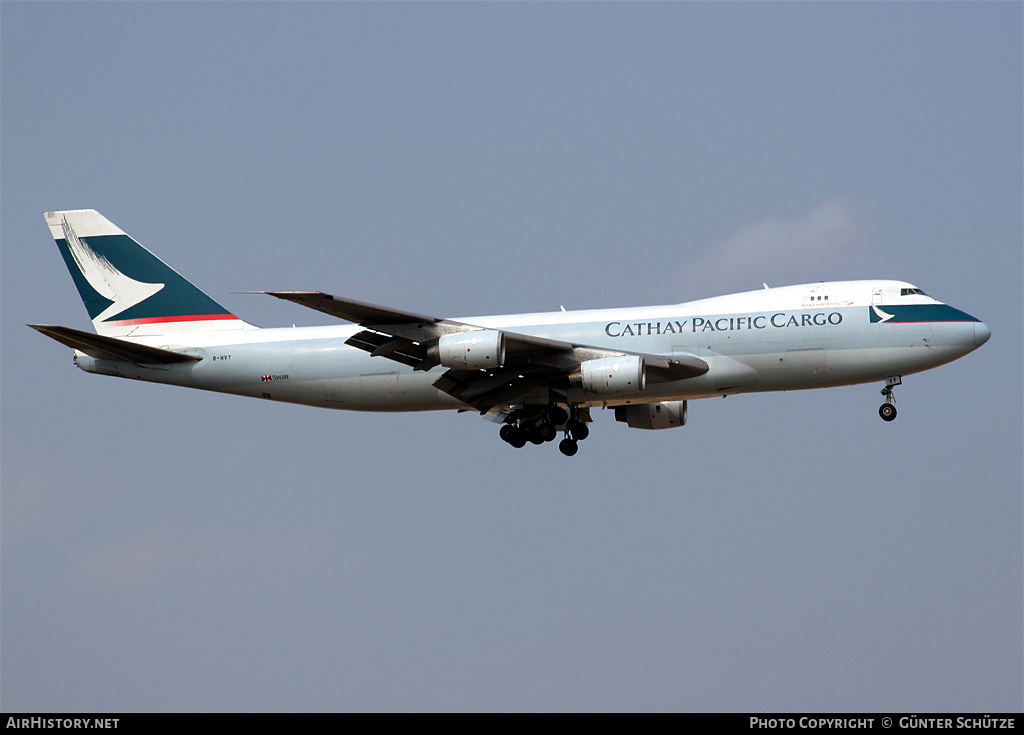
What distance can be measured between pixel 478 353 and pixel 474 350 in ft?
0.49

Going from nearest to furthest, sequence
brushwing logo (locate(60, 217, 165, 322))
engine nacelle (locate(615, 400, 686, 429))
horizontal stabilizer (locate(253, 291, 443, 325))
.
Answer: horizontal stabilizer (locate(253, 291, 443, 325)), engine nacelle (locate(615, 400, 686, 429)), brushwing logo (locate(60, 217, 165, 322))

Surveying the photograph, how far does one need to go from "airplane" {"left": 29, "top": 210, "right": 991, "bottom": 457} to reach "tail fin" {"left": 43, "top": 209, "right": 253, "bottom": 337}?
8 centimetres

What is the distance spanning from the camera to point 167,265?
1821 inches

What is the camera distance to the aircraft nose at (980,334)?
39312 mm

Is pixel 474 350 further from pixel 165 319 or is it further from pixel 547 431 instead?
pixel 165 319

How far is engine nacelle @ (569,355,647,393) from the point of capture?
38.4 m

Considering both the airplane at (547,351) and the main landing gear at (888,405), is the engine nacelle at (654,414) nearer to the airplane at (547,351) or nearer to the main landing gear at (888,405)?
the airplane at (547,351)

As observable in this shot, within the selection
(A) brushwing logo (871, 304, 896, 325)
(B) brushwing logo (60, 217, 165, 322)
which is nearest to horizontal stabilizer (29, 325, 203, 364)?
(B) brushwing logo (60, 217, 165, 322)

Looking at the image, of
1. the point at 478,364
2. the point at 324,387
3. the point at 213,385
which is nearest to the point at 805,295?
the point at 478,364

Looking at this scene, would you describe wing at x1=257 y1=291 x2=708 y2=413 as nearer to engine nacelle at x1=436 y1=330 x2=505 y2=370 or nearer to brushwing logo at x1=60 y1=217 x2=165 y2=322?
engine nacelle at x1=436 y1=330 x2=505 y2=370

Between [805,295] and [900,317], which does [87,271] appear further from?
[900,317]

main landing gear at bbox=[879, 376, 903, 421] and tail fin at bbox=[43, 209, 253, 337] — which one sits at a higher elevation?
tail fin at bbox=[43, 209, 253, 337]
